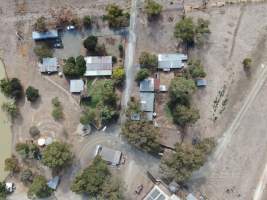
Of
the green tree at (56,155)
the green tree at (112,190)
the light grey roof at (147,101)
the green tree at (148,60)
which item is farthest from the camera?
the light grey roof at (147,101)

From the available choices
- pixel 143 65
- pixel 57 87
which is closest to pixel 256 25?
pixel 143 65

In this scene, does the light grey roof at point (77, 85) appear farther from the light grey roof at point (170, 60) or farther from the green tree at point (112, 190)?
the green tree at point (112, 190)

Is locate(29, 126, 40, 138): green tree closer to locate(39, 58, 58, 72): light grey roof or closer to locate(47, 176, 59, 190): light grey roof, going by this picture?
locate(47, 176, 59, 190): light grey roof

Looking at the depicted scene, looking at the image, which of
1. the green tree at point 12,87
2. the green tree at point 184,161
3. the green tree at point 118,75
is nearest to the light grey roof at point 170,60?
the green tree at point 118,75

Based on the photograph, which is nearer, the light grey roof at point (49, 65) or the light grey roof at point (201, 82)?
the light grey roof at point (201, 82)

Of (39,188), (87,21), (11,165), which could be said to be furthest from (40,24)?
(39,188)

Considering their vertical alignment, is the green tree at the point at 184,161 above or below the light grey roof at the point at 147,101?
below
